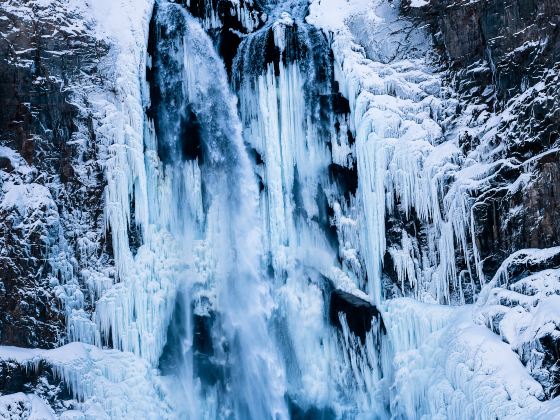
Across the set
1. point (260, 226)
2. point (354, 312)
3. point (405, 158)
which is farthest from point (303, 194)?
point (354, 312)

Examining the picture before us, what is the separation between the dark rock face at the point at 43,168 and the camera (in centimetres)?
1269

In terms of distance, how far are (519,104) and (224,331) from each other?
7109 mm

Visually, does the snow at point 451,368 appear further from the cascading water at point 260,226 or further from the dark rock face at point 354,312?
the cascading water at point 260,226

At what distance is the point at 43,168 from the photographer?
13234mm

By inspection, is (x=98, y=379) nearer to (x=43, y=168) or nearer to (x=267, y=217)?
(x=43, y=168)

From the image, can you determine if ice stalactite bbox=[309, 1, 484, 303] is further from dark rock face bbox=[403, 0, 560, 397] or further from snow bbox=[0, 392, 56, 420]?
snow bbox=[0, 392, 56, 420]

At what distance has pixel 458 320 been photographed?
1166cm

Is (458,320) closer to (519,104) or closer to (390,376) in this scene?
(390,376)

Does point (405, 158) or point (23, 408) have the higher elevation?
point (405, 158)

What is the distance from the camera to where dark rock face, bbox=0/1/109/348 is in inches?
500

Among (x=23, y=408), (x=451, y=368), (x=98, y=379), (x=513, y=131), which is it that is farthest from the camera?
(x=98, y=379)

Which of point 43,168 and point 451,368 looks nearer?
point 451,368

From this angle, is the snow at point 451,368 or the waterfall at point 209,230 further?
the waterfall at point 209,230

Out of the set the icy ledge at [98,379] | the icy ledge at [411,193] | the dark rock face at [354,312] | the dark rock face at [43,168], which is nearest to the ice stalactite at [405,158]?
the icy ledge at [411,193]
